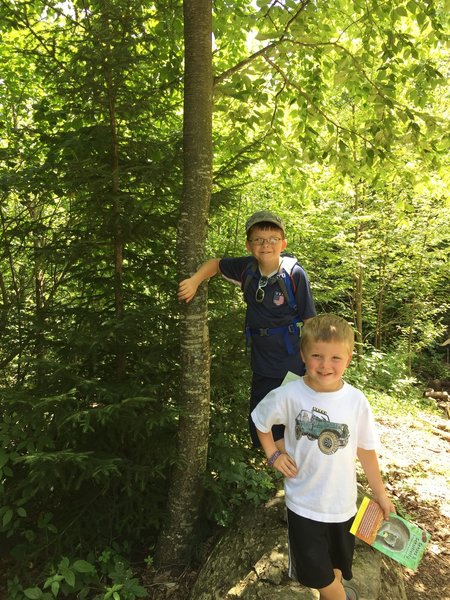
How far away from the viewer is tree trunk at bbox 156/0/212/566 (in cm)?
292

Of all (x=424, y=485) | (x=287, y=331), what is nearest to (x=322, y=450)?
(x=287, y=331)

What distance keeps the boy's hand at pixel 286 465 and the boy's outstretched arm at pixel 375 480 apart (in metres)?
0.37

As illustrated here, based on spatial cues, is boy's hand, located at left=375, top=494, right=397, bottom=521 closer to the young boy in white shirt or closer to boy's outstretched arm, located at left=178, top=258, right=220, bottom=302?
the young boy in white shirt

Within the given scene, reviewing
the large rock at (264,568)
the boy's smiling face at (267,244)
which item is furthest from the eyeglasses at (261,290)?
the large rock at (264,568)

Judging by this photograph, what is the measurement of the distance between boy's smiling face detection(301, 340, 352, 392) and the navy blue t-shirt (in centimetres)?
87

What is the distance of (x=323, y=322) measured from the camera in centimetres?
217

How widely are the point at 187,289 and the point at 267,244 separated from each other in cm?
67

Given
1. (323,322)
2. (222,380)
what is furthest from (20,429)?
(323,322)

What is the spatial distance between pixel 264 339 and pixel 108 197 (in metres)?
1.61

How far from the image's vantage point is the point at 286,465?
86.7 inches

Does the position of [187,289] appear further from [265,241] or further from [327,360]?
[327,360]

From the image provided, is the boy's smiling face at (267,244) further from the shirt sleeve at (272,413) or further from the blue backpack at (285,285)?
the shirt sleeve at (272,413)

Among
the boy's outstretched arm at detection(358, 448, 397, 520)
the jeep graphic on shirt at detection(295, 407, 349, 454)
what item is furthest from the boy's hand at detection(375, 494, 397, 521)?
the jeep graphic on shirt at detection(295, 407, 349, 454)

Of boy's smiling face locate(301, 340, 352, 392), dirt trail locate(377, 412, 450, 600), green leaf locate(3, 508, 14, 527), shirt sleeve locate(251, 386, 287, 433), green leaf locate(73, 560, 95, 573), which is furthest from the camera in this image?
dirt trail locate(377, 412, 450, 600)
